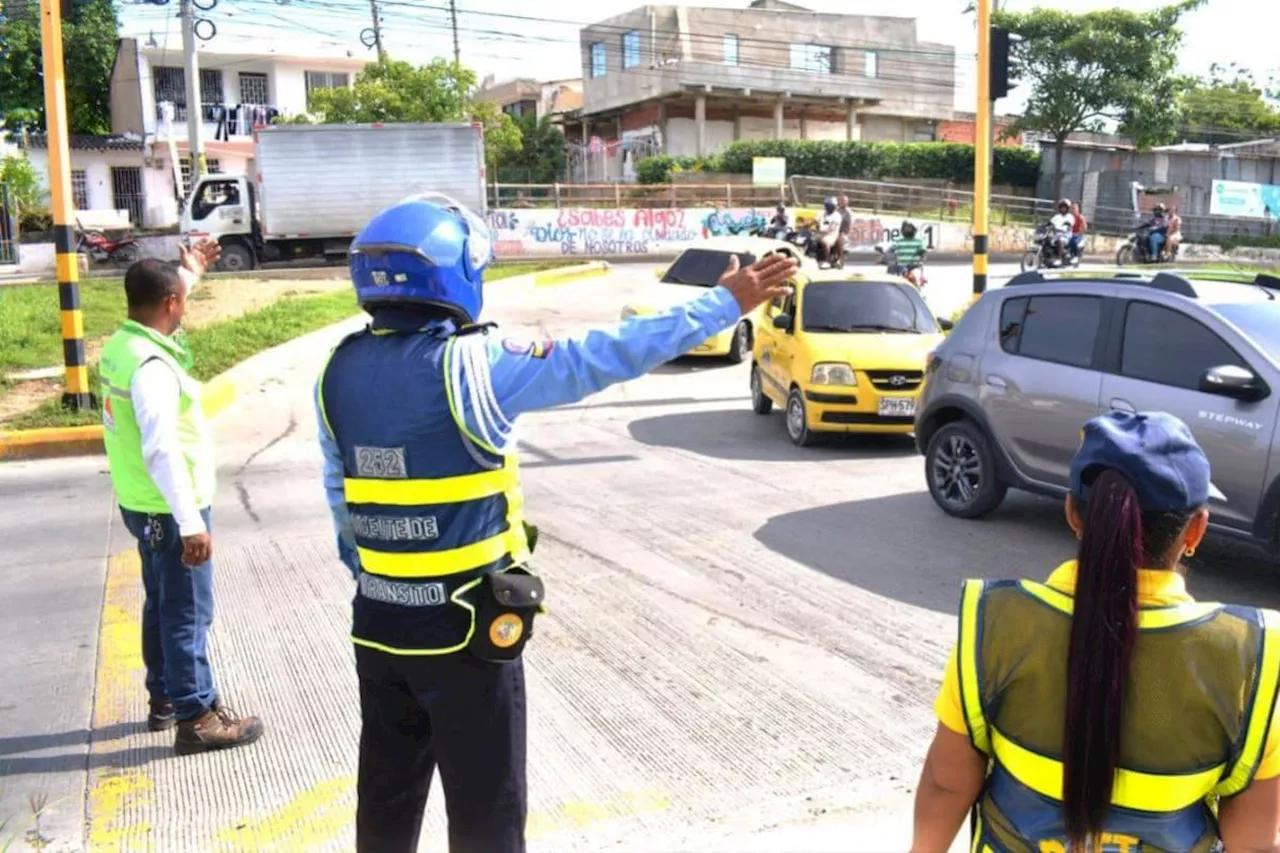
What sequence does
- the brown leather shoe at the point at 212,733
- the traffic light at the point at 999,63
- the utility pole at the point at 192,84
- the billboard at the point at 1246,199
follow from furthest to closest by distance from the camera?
the billboard at the point at 1246,199 < the utility pole at the point at 192,84 < the traffic light at the point at 999,63 < the brown leather shoe at the point at 212,733

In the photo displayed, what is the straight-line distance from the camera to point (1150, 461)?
1792 millimetres

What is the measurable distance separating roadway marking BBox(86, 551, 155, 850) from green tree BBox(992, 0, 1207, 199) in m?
39.7

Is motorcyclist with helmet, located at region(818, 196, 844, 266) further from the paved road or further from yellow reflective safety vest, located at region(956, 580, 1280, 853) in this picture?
yellow reflective safety vest, located at region(956, 580, 1280, 853)

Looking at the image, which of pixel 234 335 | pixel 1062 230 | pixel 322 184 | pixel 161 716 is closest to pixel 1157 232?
pixel 1062 230

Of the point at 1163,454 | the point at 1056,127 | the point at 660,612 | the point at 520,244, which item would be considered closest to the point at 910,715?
the point at 660,612

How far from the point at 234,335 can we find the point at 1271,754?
48.8 feet

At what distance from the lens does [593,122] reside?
182 ft

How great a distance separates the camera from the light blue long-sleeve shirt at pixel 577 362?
8.18 feet

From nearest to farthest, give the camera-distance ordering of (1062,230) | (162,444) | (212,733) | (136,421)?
(162,444) < (136,421) < (212,733) < (1062,230)

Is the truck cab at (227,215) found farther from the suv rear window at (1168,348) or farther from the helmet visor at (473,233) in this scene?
the helmet visor at (473,233)

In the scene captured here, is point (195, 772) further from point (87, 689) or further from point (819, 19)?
point (819, 19)

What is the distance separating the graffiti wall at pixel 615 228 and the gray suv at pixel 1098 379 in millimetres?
24809

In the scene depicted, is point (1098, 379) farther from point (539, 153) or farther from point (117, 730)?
point (539, 153)

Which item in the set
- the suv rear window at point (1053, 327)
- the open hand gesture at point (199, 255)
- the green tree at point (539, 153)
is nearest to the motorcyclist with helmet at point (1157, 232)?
the suv rear window at point (1053, 327)
